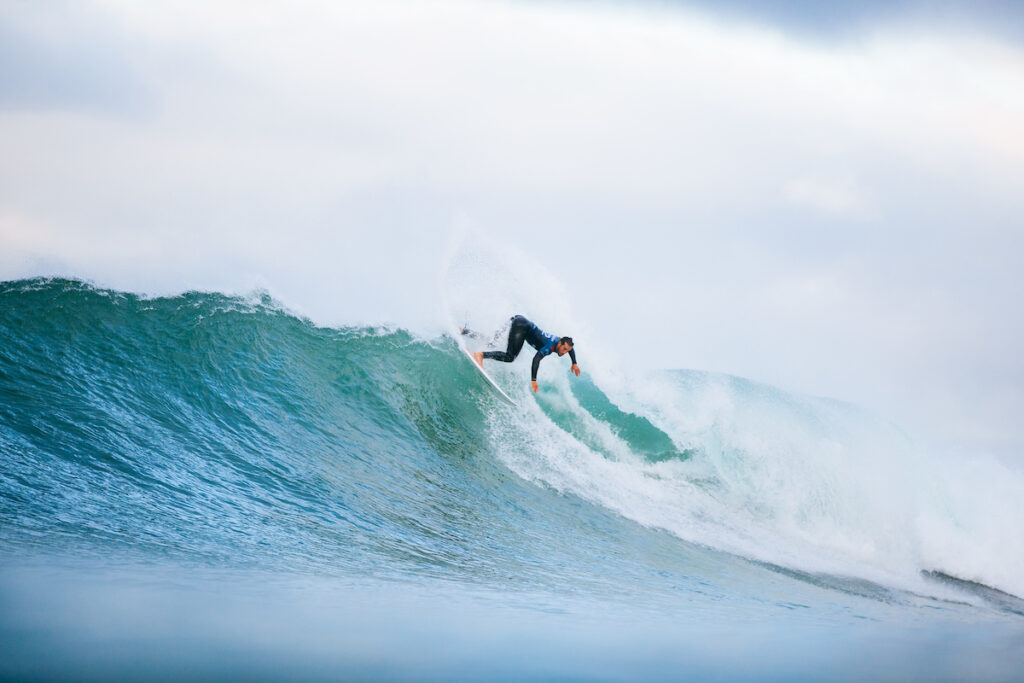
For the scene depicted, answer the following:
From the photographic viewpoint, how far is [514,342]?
30.3 ft

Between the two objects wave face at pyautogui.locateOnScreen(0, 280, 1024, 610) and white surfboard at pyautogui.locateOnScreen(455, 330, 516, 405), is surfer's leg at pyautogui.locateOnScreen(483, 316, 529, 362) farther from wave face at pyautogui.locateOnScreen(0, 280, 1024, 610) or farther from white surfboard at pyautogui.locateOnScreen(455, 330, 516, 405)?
wave face at pyautogui.locateOnScreen(0, 280, 1024, 610)

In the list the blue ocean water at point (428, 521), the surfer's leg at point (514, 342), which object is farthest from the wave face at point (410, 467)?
the surfer's leg at point (514, 342)

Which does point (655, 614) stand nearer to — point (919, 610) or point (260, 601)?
point (260, 601)

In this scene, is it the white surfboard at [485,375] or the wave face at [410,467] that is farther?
the white surfboard at [485,375]

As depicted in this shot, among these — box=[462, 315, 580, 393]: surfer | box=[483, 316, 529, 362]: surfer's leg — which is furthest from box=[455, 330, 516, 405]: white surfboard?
box=[483, 316, 529, 362]: surfer's leg

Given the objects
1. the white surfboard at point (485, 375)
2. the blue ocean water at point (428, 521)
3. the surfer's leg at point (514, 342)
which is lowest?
Answer: the blue ocean water at point (428, 521)

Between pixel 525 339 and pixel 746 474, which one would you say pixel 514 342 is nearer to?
pixel 525 339

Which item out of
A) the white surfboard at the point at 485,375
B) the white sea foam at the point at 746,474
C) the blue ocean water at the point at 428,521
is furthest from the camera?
the white surfboard at the point at 485,375

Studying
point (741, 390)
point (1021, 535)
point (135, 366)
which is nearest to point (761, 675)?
point (135, 366)

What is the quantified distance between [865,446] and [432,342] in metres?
6.46

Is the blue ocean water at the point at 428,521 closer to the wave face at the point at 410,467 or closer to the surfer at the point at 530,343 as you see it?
the wave face at the point at 410,467

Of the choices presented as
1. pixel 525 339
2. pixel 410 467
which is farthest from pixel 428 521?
pixel 525 339

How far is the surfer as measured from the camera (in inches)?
352

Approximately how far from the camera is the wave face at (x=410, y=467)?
4.99 metres
